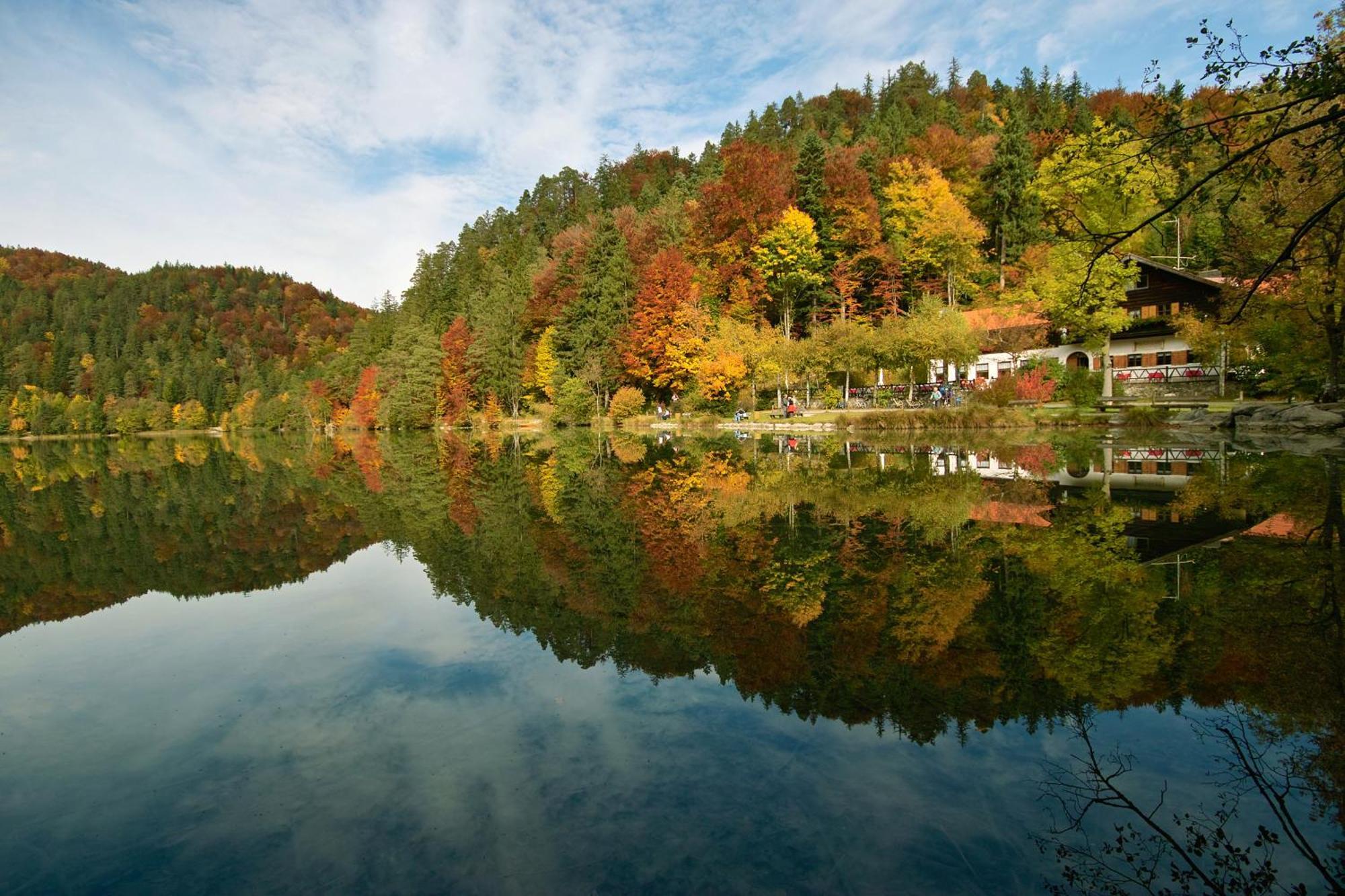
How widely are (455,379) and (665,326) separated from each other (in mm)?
31781

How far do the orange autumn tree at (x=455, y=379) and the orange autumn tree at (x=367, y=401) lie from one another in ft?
32.9

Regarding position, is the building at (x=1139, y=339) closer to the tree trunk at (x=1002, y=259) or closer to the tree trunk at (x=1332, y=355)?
the tree trunk at (x=1002, y=259)

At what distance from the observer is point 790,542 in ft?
37.2

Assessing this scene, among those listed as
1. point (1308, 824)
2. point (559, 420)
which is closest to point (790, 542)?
point (1308, 824)

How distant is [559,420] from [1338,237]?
5197 centimetres

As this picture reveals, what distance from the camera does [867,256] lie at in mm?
53344

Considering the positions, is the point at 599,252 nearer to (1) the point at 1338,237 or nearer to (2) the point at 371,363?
(2) the point at 371,363

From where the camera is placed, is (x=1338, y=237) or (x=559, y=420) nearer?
(x=1338, y=237)

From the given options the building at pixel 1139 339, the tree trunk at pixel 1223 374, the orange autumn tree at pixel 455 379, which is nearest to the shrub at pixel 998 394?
the building at pixel 1139 339

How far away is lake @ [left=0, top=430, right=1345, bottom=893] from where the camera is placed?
12.6 feet

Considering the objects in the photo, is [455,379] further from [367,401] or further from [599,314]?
[599,314]

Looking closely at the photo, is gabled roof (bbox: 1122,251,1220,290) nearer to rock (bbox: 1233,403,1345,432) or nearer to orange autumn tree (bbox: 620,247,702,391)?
rock (bbox: 1233,403,1345,432)

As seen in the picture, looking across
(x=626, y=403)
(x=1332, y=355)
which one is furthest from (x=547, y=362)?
(x=1332, y=355)

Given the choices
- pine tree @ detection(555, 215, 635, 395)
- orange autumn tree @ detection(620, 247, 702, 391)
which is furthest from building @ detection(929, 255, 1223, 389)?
pine tree @ detection(555, 215, 635, 395)
